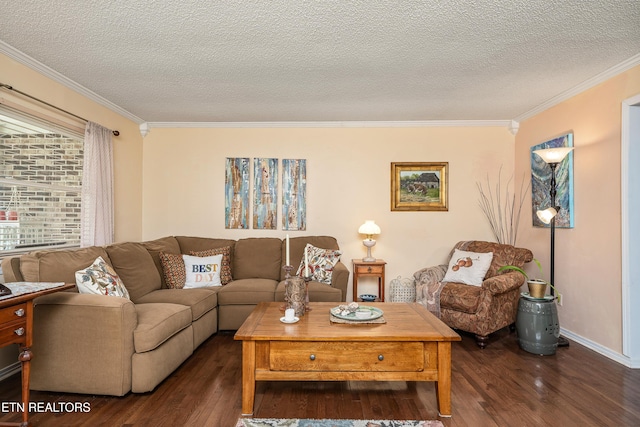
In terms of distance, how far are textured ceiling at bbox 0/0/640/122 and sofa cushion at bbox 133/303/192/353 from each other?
6.45 ft

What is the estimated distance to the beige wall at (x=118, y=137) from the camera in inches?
114

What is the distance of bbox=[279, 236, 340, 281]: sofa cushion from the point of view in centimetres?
421

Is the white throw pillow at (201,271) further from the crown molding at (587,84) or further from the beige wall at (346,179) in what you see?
the crown molding at (587,84)

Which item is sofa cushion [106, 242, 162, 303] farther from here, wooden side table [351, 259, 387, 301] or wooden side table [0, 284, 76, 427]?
wooden side table [351, 259, 387, 301]

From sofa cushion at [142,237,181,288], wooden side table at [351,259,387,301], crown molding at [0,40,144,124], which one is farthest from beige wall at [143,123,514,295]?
crown molding at [0,40,144,124]

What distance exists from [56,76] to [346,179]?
3172 mm

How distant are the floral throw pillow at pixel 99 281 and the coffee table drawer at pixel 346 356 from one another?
4.41ft

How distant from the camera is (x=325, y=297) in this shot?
355 centimetres

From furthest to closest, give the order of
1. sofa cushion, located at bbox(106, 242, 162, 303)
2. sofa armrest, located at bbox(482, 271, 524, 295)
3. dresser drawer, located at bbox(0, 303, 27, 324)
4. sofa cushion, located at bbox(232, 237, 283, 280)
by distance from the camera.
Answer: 1. sofa cushion, located at bbox(232, 237, 283, 280)
2. sofa armrest, located at bbox(482, 271, 524, 295)
3. sofa cushion, located at bbox(106, 242, 162, 303)
4. dresser drawer, located at bbox(0, 303, 27, 324)

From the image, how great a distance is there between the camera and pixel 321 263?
388 cm

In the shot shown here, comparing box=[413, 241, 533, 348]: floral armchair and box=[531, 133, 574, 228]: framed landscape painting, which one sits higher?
box=[531, 133, 574, 228]: framed landscape painting

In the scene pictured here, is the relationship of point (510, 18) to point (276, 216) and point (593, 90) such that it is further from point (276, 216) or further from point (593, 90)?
point (276, 216)

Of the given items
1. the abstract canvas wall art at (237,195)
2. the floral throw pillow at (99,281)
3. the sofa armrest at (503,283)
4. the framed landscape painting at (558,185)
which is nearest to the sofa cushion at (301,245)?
the abstract canvas wall art at (237,195)

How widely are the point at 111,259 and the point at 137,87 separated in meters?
1.67
